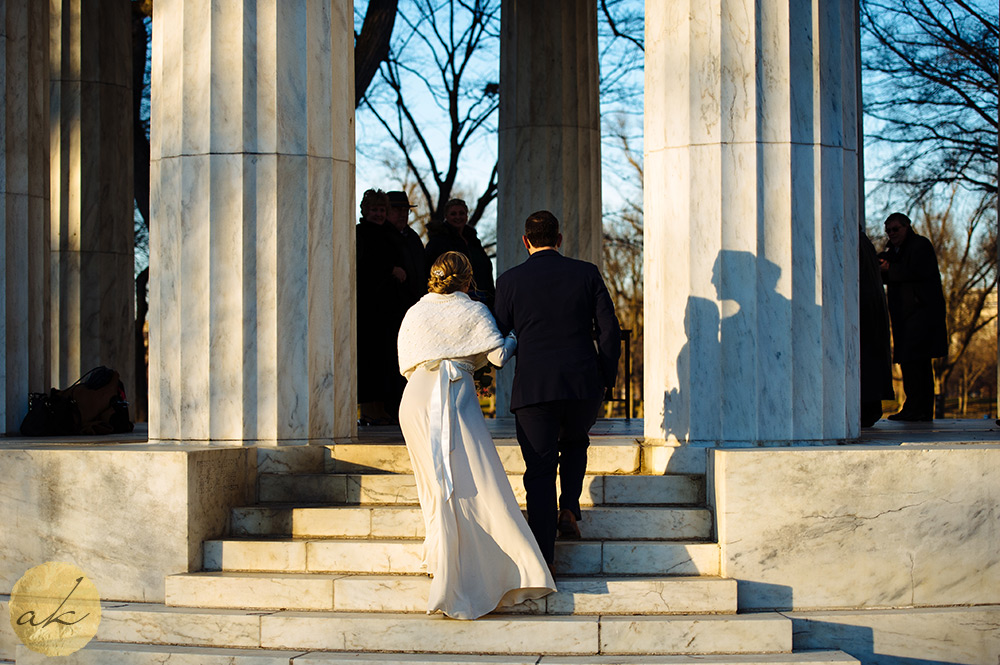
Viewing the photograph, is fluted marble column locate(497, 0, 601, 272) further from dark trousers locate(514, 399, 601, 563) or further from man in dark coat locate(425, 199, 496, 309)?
dark trousers locate(514, 399, 601, 563)

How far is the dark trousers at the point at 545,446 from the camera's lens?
6926 millimetres

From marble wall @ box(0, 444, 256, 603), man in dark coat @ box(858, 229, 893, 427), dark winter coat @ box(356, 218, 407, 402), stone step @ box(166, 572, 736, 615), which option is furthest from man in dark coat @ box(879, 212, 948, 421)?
marble wall @ box(0, 444, 256, 603)

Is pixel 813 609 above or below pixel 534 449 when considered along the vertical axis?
below

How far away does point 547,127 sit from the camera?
14.4m

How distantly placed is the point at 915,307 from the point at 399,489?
7259 mm

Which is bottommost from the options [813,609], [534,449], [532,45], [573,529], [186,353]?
→ [813,609]

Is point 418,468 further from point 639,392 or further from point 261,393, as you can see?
point 639,392

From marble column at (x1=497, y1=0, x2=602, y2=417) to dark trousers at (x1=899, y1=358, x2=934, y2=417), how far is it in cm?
390

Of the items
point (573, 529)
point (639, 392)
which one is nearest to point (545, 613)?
point (573, 529)

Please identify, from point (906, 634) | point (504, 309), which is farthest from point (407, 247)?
point (906, 634)

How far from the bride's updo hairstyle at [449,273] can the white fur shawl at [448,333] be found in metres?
0.09

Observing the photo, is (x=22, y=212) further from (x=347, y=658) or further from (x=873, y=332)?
(x=873, y=332)

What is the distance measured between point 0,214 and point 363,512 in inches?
221

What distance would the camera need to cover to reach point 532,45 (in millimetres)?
14469
